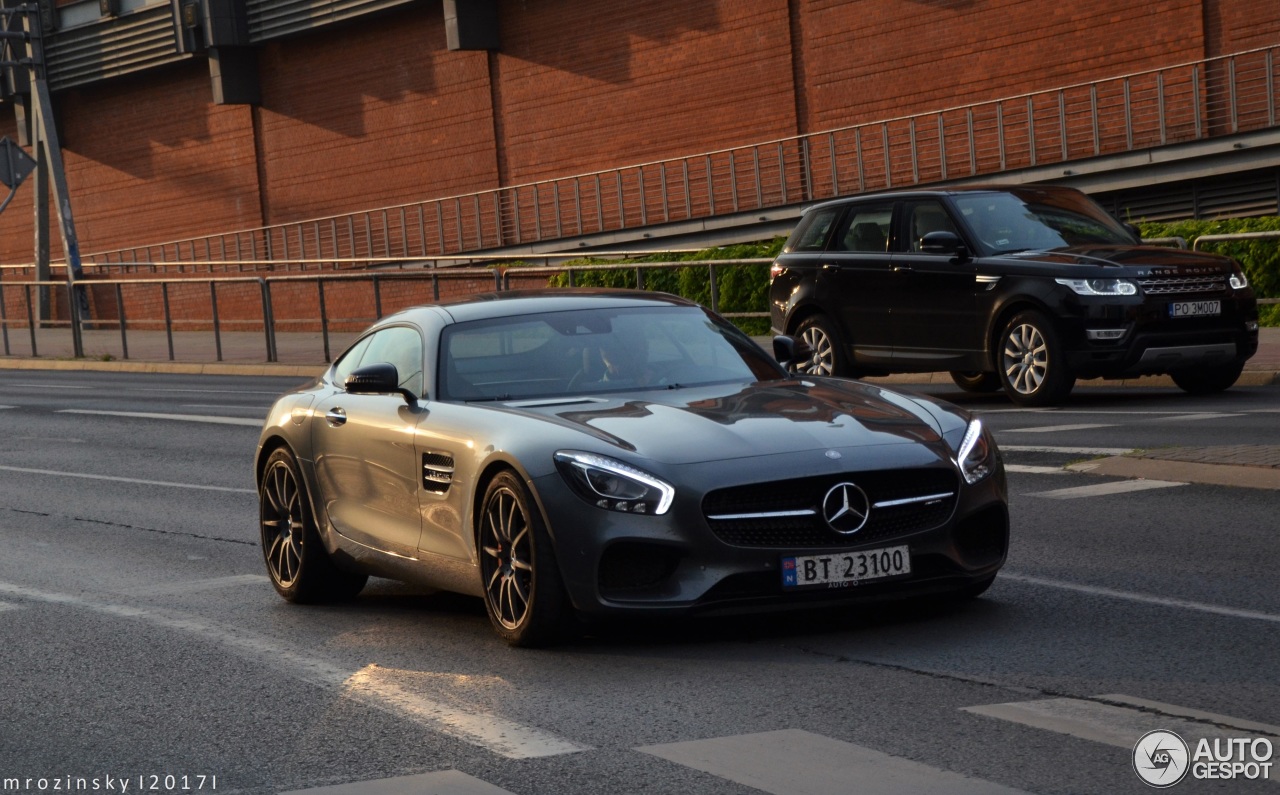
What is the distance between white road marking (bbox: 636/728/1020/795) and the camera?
512cm

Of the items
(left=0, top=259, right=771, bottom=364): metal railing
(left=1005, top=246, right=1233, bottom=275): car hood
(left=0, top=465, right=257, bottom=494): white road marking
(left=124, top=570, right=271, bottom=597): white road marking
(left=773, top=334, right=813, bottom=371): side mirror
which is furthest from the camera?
(left=0, top=259, right=771, bottom=364): metal railing

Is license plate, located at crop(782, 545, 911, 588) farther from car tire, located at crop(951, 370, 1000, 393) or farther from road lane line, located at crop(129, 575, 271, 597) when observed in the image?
car tire, located at crop(951, 370, 1000, 393)

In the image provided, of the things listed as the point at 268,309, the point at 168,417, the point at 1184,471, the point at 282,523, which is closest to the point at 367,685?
the point at 282,523

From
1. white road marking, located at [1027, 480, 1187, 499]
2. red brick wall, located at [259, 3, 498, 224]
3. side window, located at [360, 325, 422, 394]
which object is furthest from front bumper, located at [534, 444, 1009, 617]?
red brick wall, located at [259, 3, 498, 224]

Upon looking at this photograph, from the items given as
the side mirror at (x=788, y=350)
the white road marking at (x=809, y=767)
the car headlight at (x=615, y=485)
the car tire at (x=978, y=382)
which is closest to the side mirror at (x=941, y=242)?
the car tire at (x=978, y=382)

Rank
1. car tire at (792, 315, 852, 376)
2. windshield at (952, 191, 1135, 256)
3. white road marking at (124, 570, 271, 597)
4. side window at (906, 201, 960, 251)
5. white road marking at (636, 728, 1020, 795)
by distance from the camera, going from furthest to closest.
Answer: car tire at (792, 315, 852, 376), side window at (906, 201, 960, 251), windshield at (952, 191, 1135, 256), white road marking at (124, 570, 271, 597), white road marking at (636, 728, 1020, 795)

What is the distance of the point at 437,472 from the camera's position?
785 cm

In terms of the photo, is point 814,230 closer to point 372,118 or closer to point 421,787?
point 421,787

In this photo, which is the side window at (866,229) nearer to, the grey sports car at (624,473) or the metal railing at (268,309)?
the metal railing at (268,309)

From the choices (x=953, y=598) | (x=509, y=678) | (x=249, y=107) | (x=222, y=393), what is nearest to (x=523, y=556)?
(x=509, y=678)

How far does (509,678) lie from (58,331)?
3629cm

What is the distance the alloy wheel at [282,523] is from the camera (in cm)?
908

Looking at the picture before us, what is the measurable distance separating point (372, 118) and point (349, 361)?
3469 centimetres

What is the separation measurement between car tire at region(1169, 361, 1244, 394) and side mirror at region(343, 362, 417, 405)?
1034 centimetres
